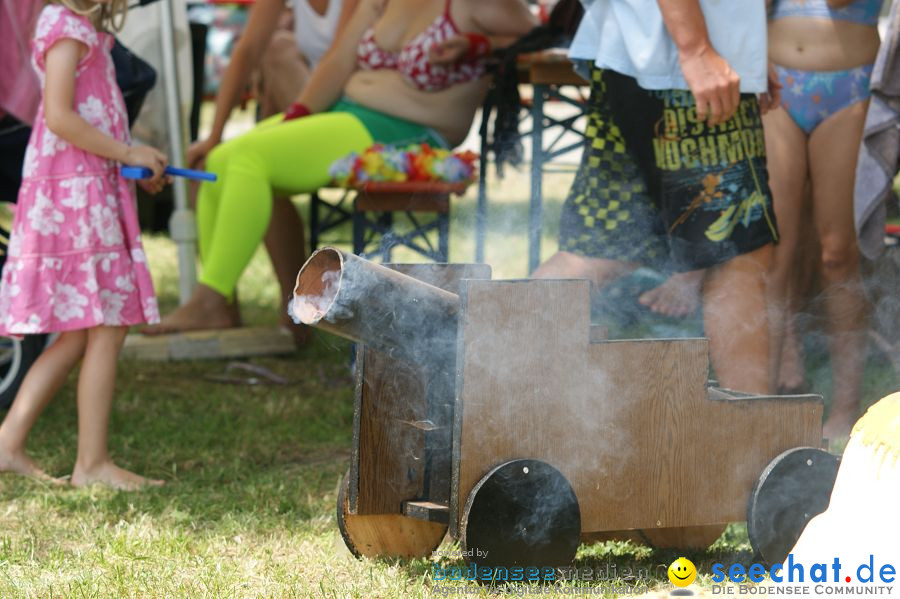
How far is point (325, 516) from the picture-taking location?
2938 millimetres

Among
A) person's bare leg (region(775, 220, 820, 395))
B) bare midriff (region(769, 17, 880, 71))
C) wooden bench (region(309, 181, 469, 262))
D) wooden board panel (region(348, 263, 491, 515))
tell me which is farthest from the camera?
wooden bench (region(309, 181, 469, 262))

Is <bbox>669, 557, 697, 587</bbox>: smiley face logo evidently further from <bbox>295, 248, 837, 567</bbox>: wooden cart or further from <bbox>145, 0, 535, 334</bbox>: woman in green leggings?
<bbox>145, 0, 535, 334</bbox>: woman in green leggings

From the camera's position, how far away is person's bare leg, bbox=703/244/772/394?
9.20 feet

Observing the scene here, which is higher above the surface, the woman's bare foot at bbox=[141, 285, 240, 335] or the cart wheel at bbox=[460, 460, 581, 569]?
the cart wheel at bbox=[460, 460, 581, 569]

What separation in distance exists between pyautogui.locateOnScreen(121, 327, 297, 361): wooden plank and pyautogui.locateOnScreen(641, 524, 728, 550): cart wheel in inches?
103

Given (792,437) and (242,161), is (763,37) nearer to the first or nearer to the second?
(792,437)

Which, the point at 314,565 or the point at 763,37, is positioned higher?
the point at 763,37

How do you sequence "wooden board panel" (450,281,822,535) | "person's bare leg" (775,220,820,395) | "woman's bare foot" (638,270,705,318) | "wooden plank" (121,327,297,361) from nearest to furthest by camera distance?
"wooden board panel" (450,281,822,535) → "woman's bare foot" (638,270,705,318) → "person's bare leg" (775,220,820,395) → "wooden plank" (121,327,297,361)

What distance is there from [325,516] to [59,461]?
→ 94 cm

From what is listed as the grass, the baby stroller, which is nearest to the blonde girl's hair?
the baby stroller

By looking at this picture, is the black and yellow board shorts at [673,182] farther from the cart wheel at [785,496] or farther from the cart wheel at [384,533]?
the cart wheel at [384,533]

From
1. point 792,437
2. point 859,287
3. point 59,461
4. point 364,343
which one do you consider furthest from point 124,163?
point 859,287

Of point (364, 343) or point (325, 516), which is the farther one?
point (325, 516)

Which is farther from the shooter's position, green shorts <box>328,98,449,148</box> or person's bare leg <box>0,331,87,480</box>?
green shorts <box>328,98,449,148</box>
